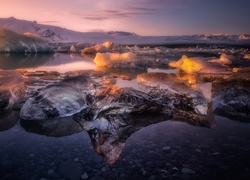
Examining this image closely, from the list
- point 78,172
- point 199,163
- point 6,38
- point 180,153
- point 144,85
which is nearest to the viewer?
point 78,172

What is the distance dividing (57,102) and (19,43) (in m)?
15.7

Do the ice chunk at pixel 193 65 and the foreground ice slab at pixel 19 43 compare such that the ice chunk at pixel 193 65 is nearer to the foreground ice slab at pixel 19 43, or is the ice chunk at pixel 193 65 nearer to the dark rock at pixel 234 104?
the dark rock at pixel 234 104

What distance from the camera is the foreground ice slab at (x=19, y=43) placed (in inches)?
626

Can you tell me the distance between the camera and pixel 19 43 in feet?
54.9

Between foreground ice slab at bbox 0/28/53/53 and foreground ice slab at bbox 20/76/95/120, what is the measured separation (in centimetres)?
1459

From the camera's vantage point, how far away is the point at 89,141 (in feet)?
7.89

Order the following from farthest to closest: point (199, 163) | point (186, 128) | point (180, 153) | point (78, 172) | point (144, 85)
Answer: point (144, 85), point (186, 128), point (180, 153), point (199, 163), point (78, 172)

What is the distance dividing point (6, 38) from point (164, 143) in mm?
16744

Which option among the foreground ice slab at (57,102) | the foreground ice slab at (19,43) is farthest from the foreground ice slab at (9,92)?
the foreground ice slab at (19,43)

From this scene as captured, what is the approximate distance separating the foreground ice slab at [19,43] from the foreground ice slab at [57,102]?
14594 millimetres

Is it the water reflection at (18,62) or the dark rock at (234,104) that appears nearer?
the dark rock at (234,104)

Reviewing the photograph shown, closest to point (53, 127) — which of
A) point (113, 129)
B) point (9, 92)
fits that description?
point (113, 129)

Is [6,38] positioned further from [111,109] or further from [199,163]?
[199,163]

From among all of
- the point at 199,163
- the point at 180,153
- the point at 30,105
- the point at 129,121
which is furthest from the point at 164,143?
the point at 30,105
